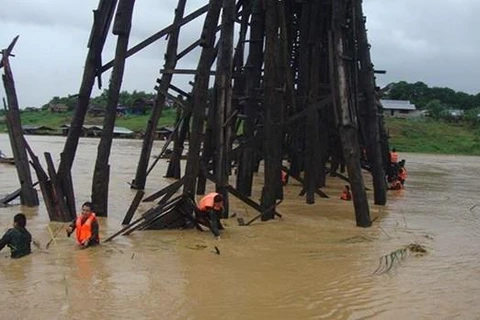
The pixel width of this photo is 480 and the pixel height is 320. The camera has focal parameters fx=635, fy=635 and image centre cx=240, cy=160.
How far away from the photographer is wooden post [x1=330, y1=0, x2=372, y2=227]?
9539 mm

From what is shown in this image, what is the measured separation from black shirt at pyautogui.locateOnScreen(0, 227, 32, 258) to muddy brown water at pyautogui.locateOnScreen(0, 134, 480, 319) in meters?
0.11

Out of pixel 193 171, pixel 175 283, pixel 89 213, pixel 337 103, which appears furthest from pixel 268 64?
pixel 175 283

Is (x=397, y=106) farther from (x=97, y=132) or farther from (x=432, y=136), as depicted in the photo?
(x=97, y=132)

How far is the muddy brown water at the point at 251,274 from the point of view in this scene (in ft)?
17.9

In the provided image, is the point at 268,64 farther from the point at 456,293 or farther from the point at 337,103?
the point at 456,293

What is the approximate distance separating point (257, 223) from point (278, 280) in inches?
132

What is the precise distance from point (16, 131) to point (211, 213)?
157 inches

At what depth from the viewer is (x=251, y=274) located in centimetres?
665

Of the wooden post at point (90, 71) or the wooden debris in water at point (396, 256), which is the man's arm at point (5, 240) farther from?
the wooden debris in water at point (396, 256)

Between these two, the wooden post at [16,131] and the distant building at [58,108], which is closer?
the wooden post at [16,131]

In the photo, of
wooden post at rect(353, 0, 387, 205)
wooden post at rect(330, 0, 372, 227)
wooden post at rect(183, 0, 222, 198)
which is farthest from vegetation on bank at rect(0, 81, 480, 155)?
wooden post at rect(183, 0, 222, 198)

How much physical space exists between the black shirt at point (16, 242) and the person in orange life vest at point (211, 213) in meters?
2.48

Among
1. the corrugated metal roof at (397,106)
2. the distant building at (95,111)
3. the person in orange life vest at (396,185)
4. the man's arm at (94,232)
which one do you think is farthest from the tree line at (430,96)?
the man's arm at (94,232)

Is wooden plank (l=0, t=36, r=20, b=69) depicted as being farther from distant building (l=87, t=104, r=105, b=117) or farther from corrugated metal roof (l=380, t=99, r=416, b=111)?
distant building (l=87, t=104, r=105, b=117)
